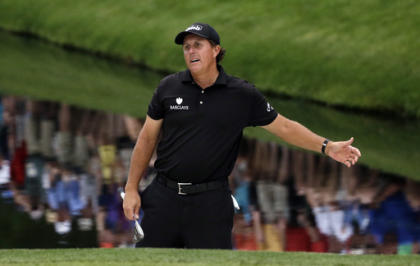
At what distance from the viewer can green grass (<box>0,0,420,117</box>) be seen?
865 inches

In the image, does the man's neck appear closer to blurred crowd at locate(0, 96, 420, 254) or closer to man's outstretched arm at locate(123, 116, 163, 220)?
man's outstretched arm at locate(123, 116, 163, 220)

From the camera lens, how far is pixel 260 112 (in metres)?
7.29

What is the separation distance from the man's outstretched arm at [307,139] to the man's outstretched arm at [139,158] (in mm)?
803

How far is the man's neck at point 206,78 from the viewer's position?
7055 millimetres

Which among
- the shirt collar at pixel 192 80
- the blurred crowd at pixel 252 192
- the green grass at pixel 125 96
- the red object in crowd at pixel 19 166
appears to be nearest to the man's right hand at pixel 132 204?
the shirt collar at pixel 192 80

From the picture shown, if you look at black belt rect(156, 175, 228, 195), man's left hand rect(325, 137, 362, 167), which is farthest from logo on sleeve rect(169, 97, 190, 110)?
man's left hand rect(325, 137, 362, 167)

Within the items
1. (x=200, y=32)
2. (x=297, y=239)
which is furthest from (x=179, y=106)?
(x=297, y=239)

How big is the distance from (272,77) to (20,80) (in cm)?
551

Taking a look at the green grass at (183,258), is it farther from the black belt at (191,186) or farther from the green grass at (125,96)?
the green grass at (125,96)

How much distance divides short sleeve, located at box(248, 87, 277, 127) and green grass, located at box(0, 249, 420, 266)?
2.91 feet

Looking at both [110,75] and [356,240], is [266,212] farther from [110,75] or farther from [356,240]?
[110,75]

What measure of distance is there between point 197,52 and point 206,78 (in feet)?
0.60

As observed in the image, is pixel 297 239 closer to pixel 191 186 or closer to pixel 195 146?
pixel 191 186

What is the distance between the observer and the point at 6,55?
2784 cm
